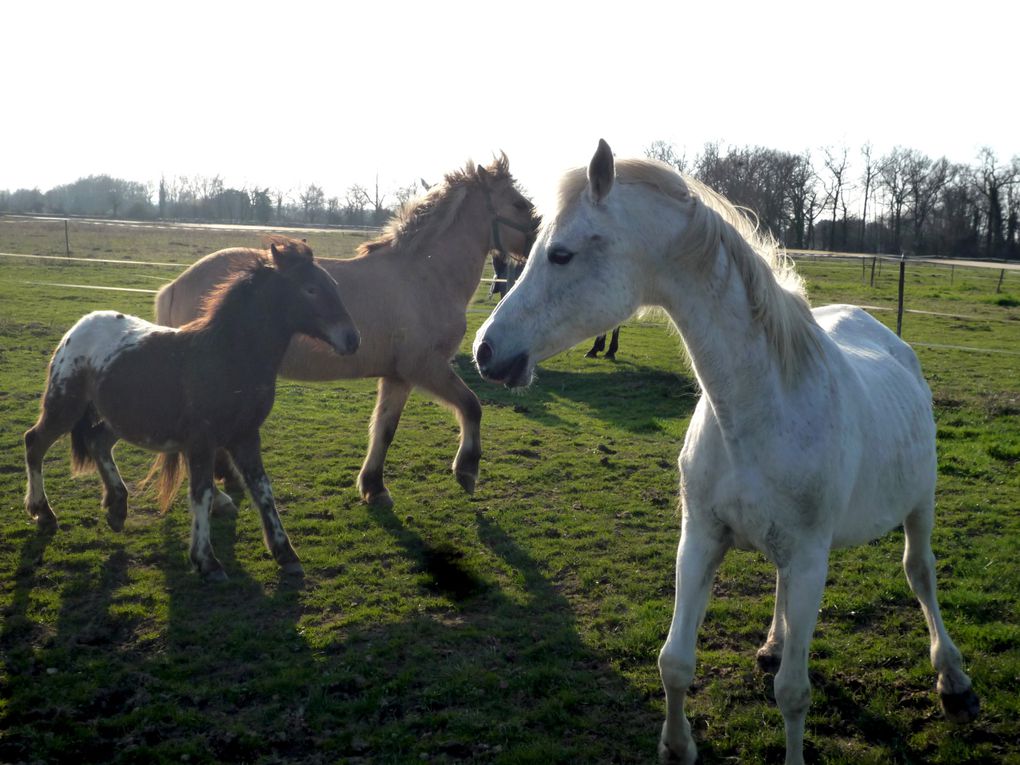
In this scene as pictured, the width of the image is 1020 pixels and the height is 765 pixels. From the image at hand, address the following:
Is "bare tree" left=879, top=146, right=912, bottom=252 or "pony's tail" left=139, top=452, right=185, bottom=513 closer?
"pony's tail" left=139, top=452, right=185, bottom=513

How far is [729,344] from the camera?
271cm

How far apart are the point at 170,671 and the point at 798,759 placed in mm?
2704

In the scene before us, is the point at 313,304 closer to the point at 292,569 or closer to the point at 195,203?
the point at 292,569

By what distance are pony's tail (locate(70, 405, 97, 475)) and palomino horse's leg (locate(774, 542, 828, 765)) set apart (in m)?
4.61

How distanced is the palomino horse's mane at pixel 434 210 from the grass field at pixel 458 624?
A: 2.02m

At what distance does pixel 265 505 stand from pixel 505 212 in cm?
326

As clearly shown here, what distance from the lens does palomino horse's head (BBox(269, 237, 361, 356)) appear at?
208 inches

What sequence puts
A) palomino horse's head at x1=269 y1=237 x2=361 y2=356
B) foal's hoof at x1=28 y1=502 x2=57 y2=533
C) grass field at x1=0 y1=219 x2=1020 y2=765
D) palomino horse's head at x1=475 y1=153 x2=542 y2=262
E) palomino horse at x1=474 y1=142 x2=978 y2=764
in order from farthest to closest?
palomino horse's head at x1=475 y1=153 x2=542 y2=262, foal's hoof at x1=28 y1=502 x2=57 y2=533, palomino horse's head at x1=269 y1=237 x2=361 y2=356, grass field at x1=0 y1=219 x2=1020 y2=765, palomino horse at x1=474 y1=142 x2=978 y2=764

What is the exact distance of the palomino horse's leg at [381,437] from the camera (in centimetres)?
625

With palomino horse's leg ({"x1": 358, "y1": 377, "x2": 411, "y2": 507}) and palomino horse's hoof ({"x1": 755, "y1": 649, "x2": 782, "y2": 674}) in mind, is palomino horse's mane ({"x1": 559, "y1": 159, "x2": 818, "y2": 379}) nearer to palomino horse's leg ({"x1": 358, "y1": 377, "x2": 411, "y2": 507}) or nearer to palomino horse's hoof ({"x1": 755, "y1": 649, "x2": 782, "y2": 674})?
palomino horse's hoof ({"x1": 755, "y1": 649, "x2": 782, "y2": 674})

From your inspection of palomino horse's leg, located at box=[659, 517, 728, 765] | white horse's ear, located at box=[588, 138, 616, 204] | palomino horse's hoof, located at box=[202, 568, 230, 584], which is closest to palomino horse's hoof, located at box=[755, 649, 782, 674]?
palomino horse's leg, located at box=[659, 517, 728, 765]

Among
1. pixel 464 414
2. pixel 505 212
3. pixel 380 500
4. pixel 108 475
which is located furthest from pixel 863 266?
pixel 108 475

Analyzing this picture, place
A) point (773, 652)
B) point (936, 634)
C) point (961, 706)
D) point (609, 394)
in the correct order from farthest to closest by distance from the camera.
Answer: point (609, 394) → point (773, 652) → point (936, 634) → point (961, 706)

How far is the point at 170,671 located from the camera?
12.2ft
